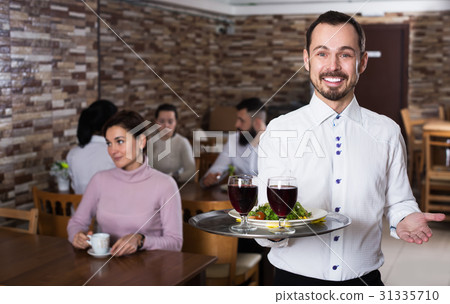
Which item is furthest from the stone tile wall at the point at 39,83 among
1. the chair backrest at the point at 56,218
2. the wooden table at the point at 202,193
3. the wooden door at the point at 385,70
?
the wooden door at the point at 385,70

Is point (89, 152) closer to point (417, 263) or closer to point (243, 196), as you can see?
point (243, 196)

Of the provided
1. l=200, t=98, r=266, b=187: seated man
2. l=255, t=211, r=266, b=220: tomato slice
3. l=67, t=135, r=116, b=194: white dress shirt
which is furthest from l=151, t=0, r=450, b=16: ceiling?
l=255, t=211, r=266, b=220: tomato slice

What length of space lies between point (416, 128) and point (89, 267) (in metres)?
4.14

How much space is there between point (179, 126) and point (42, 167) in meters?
1.92

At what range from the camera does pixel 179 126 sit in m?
4.31

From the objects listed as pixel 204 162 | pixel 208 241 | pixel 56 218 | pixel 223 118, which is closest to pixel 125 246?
pixel 208 241

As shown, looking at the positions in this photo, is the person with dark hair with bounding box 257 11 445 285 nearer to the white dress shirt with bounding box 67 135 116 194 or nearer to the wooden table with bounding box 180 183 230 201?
the wooden table with bounding box 180 183 230 201

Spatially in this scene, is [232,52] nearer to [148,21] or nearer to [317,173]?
[148,21]

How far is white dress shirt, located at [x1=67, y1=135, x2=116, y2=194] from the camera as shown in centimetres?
234

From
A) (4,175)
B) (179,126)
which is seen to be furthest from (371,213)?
(179,126)

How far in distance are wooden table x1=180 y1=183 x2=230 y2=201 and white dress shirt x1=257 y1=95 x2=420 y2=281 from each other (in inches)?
47.5

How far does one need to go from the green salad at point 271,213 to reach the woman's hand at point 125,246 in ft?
1.87

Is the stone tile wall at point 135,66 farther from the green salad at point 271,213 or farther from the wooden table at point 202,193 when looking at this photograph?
the green salad at point 271,213

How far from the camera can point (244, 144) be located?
9.06ft
